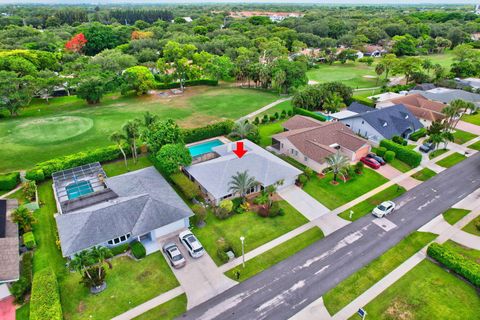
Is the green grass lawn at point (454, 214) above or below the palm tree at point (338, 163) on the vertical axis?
below

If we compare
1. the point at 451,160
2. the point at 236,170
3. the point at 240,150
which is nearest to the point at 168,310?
the point at 236,170

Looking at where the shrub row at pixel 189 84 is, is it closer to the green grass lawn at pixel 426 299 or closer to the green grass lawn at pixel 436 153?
the green grass lawn at pixel 436 153

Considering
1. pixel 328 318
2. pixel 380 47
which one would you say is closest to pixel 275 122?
pixel 328 318

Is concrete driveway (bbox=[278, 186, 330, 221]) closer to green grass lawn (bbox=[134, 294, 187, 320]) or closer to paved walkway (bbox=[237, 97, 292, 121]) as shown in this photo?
green grass lawn (bbox=[134, 294, 187, 320])

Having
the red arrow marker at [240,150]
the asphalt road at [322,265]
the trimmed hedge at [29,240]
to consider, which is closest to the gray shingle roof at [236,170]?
the red arrow marker at [240,150]

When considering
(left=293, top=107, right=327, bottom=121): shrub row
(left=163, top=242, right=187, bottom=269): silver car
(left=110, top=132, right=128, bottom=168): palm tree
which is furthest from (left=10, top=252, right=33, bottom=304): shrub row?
(left=293, top=107, right=327, bottom=121): shrub row

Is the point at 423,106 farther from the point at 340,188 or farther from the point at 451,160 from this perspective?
the point at 340,188

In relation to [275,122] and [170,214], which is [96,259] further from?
[275,122]
